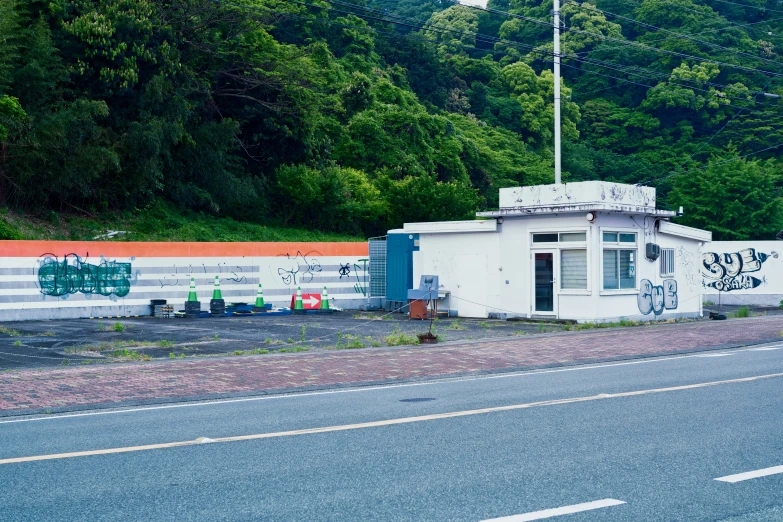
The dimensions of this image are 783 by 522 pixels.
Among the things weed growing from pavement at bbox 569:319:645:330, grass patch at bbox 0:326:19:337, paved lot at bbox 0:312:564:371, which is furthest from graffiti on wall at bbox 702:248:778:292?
grass patch at bbox 0:326:19:337

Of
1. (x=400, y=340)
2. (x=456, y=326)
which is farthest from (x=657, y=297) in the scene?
(x=400, y=340)

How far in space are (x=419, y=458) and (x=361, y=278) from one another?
23.3m

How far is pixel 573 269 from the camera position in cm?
2566

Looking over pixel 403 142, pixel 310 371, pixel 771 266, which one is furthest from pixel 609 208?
pixel 403 142

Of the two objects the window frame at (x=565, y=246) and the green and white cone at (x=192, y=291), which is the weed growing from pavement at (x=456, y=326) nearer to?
the window frame at (x=565, y=246)

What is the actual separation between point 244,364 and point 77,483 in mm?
8759

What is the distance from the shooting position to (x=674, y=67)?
7256cm

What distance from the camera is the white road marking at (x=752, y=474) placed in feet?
23.3

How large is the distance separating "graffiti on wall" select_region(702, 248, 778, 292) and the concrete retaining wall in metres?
16.4

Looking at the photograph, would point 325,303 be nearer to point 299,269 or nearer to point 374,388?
point 299,269

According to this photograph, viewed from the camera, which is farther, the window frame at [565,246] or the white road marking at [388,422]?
the window frame at [565,246]

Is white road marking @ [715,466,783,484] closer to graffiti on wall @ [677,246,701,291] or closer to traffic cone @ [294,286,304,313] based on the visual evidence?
graffiti on wall @ [677,246,701,291]

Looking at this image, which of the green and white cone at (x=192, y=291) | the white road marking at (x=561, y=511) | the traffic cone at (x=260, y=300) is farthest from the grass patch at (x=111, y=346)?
the white road marking at (x=561, y=511)

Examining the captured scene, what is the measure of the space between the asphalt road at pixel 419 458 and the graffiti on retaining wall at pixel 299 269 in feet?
57.7
